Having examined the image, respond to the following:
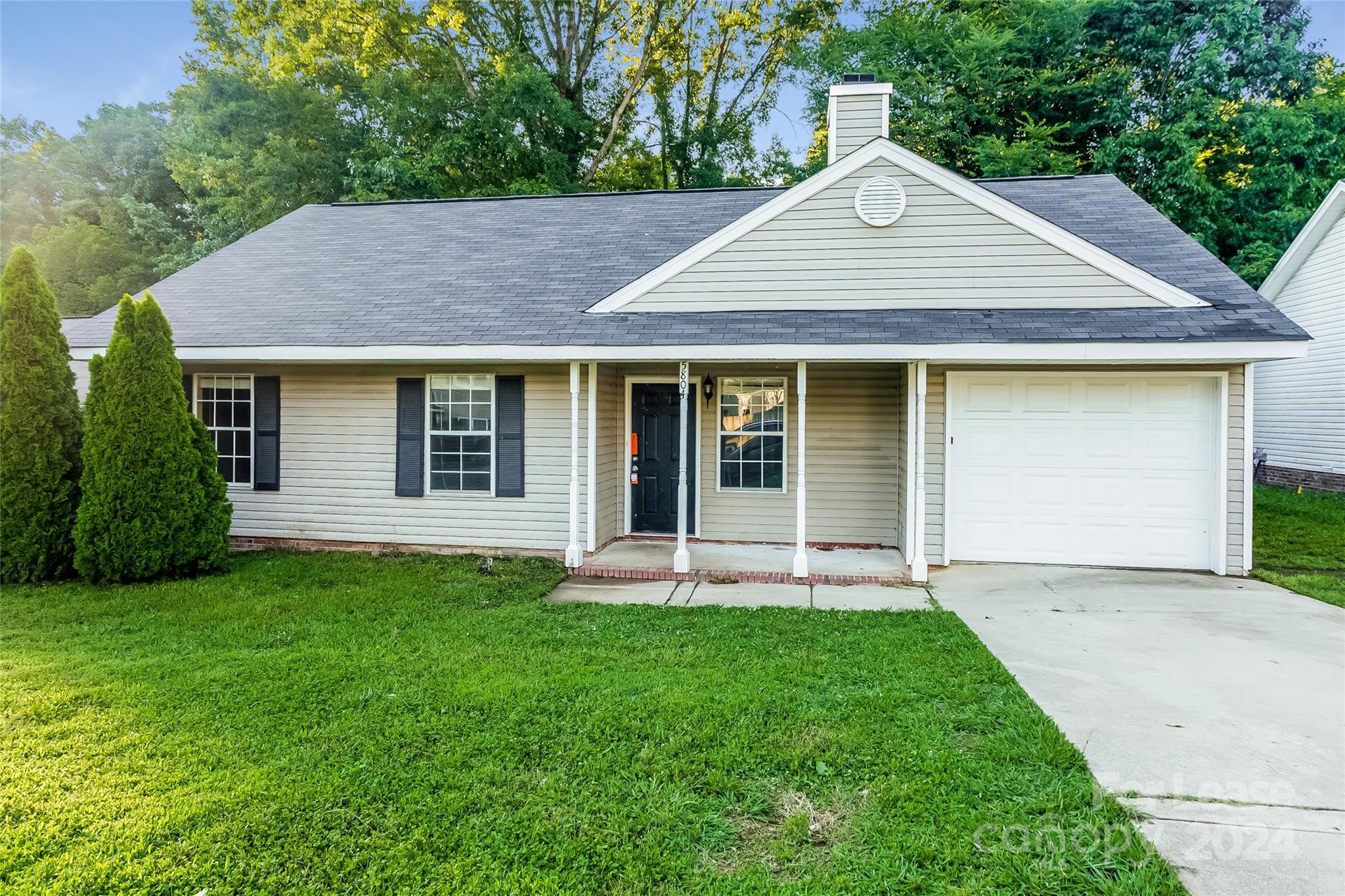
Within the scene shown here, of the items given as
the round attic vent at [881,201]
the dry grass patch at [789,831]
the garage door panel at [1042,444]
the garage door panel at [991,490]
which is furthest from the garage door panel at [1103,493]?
the dry grass patch at [789,831]

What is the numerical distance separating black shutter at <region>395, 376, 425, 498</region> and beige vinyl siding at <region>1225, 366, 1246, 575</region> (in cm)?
853

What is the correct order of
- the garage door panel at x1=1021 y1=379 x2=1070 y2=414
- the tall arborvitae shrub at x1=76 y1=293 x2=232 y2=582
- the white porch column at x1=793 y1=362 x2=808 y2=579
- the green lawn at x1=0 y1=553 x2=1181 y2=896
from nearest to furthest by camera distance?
the green lawn at x1=0 y1=553 x2=1181 y2=896 → the tall arborvitae shrub at x1=76 y1=293 x2=232 y2=582 → the white porch column at x1=793 y1=362 x2=808 y2=579 → the garage door panel at x1=1021 y1=379 x2=1070 y2=414

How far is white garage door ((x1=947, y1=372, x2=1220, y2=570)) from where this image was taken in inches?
276

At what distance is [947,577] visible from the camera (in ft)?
22.4

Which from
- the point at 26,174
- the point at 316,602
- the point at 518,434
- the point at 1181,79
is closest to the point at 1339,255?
the point at 1181,79

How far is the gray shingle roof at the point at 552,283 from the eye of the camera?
21.8 feet

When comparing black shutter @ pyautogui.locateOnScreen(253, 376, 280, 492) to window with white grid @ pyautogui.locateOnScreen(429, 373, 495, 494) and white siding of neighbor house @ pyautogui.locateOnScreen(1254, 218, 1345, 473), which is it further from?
white siding of neighbor house @ pyautogui.locateOnScreen(1254, 218, 1345, 473)

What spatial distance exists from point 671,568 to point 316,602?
326 centimetres

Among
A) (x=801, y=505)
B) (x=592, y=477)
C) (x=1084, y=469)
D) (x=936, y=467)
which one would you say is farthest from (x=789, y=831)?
(x=1084, y=469)

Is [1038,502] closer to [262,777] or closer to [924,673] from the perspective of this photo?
[924,673]

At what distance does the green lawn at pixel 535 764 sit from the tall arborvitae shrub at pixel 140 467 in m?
1.16

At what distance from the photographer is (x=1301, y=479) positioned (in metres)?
13.4

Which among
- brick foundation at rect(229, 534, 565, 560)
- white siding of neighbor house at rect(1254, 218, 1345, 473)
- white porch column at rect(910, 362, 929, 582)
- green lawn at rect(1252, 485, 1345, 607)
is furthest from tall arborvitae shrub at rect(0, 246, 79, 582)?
white siding of neighbor house at rect(1254, 218, 1345, 473)

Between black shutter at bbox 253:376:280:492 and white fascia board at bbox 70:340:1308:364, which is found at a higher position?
white fascia board at bbox 70:340:1308:364
